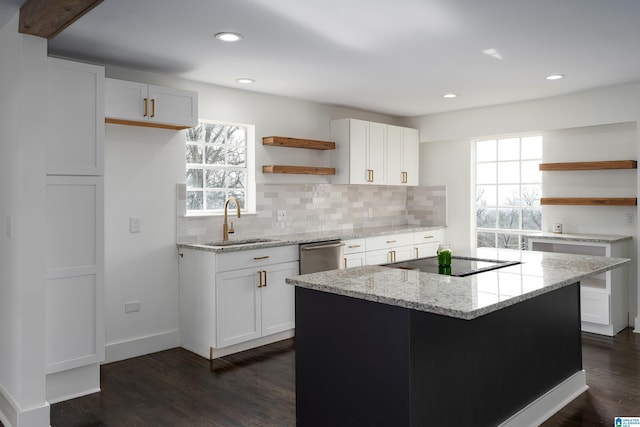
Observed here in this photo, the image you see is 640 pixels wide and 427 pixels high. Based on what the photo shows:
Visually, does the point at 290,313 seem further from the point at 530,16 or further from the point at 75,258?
the point at 530,16

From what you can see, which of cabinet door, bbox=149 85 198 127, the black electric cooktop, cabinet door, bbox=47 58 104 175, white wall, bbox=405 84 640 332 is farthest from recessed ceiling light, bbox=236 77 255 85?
white wall, bbox=405 84 640 332

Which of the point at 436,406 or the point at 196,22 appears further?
the point at 196,22

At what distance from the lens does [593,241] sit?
15.5 ft

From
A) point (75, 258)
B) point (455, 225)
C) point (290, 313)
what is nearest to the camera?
point (75, 258)

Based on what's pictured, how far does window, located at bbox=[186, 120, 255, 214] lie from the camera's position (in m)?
4.64

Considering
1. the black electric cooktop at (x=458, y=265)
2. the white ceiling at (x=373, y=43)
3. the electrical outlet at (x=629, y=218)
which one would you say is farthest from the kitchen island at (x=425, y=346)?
the electrical outlet at (x=629, y=218)

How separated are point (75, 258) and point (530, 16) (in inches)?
123

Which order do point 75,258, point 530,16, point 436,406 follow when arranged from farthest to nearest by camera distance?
1. point 75,258
2. point 530,16
3. point 436,406

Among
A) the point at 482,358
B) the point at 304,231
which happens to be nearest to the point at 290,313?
the point at 304,231

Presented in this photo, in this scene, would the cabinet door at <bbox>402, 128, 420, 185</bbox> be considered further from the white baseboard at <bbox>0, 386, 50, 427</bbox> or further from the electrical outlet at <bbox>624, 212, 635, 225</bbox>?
the white baseboard at <bbox>0, 386, 50, 427</bbox>

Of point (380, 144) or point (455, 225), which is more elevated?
point (380, 144)

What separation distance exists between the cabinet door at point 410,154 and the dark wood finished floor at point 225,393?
2878mm

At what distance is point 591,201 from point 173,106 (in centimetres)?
406

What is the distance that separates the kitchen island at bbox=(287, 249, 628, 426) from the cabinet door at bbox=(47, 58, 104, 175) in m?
1.67
